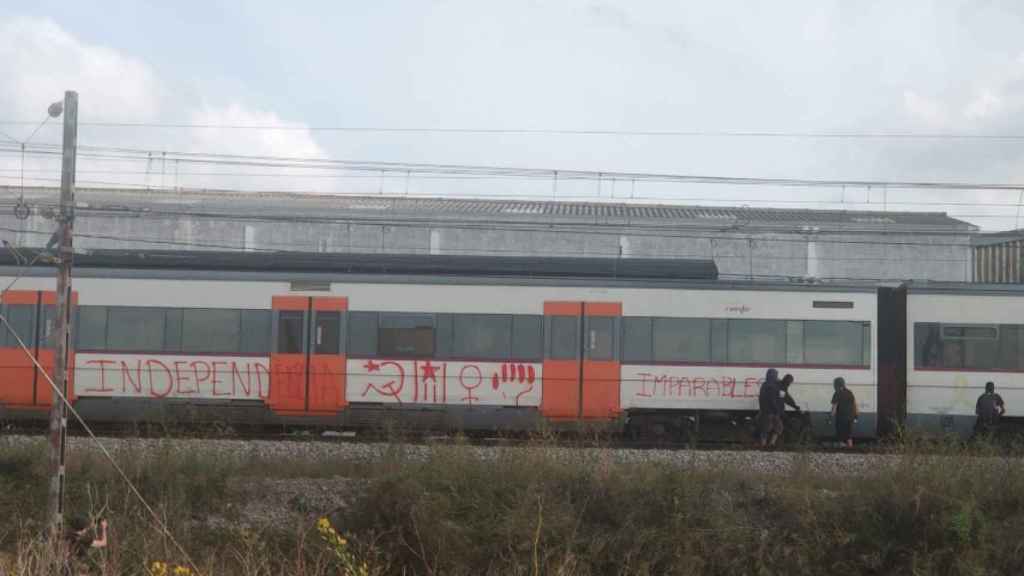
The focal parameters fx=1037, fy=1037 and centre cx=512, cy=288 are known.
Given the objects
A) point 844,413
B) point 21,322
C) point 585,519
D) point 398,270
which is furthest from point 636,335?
point 21,322

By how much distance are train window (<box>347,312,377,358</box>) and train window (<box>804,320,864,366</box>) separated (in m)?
7.39

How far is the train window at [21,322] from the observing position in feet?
58.2

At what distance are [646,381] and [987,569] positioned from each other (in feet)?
24.0

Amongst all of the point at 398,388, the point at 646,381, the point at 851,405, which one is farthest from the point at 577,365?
the point at 851,405

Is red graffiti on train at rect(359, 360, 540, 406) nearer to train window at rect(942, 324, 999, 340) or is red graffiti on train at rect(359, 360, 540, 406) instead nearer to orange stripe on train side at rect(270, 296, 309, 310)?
orange stripe on train side at rect(270, 296, 309, 310)

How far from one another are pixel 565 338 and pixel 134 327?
7.40 metres

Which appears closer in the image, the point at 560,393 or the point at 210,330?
the point at 560,393

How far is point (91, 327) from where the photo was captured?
1784 centimetres

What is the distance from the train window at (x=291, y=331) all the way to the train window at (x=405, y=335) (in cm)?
133

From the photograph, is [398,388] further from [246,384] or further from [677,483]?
[677,483]

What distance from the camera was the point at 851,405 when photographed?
17219mm

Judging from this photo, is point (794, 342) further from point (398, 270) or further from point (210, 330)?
point (210, 330)

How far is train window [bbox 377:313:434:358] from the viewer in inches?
698

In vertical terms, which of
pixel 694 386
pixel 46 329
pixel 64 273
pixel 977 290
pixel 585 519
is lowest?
pixel 585 519
